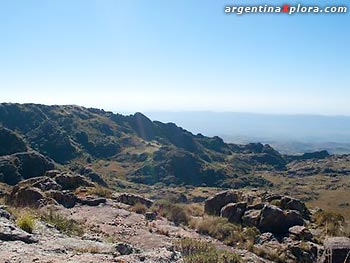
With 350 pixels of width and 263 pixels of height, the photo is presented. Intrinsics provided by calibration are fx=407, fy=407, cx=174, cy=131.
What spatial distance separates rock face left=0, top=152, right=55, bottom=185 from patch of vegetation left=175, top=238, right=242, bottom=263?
42554 millimetres

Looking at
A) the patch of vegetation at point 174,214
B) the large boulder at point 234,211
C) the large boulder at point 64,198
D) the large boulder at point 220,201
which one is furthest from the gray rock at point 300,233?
the large boulder at point 64,198

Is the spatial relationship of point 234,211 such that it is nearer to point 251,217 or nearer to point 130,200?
point 251,217

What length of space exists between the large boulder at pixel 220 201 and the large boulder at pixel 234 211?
156cm

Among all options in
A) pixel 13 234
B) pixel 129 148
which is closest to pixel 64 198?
pixel 13 234

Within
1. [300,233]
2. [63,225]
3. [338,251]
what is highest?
[338,251]

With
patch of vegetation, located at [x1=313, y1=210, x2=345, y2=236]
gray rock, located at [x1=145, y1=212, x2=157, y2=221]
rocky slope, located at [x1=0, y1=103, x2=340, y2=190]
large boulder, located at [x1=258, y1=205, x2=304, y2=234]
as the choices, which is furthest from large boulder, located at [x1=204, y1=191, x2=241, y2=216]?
rocky slope, located at [x1=0, y1=103, x2=340, y2=190]

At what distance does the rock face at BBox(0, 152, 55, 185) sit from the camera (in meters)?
49.8

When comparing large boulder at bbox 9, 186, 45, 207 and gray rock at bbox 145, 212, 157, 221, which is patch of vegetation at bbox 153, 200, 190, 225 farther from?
large boulder at bbox 9, 186, 45, 207

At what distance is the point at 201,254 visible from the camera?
29.4ft

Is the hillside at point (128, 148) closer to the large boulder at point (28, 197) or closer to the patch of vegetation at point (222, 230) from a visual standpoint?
the large boulder at point (28, 197)

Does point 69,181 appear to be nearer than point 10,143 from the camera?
Yes

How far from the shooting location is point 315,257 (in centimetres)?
1337

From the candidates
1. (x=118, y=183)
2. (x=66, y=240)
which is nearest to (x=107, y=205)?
(x=66, y=240)

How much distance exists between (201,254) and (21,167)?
48.3m
